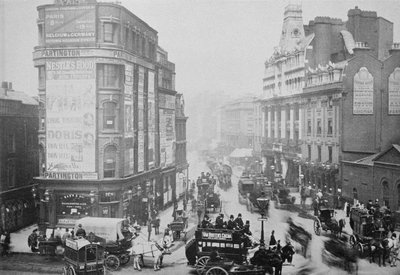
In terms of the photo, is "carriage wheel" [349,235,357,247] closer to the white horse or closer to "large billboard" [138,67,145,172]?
the white horse

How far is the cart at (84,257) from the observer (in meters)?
14.4

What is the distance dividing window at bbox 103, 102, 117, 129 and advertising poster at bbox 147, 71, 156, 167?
205cm

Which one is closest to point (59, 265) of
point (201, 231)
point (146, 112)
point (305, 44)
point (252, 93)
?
point (201, 231)

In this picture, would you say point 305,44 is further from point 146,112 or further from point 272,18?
point 146,112

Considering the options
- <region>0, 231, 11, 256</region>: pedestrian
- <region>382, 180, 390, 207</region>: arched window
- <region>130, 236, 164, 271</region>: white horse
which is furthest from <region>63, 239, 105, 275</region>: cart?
<region>382, 180, 390, 207</region>: arched window

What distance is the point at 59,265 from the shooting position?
1706 centimetres

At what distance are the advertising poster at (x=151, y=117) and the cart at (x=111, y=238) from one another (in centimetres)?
508

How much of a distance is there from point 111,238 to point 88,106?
603 centimetres

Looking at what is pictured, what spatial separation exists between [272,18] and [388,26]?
17.5 feet

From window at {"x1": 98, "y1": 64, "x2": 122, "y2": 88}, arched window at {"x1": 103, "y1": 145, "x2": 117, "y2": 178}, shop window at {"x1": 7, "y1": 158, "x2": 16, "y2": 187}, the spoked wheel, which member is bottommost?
the spoked wheel

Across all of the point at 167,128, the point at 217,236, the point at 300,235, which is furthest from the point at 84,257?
the point at 300,235

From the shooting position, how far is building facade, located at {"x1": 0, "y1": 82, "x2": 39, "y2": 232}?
2233 centimetres

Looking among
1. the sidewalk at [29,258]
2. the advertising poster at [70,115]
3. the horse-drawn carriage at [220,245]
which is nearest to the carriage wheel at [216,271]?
the horse-drawn carriage at [220,245]

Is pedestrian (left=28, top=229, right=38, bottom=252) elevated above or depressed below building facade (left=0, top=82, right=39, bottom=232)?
below
